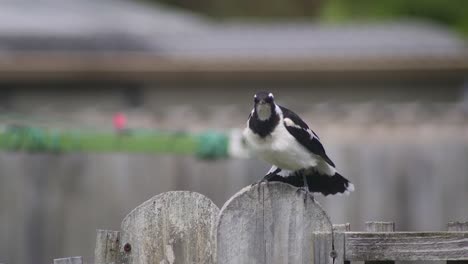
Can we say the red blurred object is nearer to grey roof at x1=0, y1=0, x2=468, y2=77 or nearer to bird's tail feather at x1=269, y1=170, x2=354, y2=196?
grey roof at x1=0, y1=0, x2=468, y2=77

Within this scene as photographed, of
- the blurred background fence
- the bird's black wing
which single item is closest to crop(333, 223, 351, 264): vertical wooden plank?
the bird's black wing

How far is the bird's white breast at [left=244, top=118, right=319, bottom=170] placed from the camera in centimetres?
524

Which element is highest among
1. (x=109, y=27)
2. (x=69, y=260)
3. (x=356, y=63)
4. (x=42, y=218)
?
(x=109, y=27)

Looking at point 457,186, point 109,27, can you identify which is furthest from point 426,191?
point 109,27

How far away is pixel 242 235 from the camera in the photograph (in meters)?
3.83

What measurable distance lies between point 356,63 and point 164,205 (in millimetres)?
11920

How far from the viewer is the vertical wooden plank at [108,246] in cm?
385

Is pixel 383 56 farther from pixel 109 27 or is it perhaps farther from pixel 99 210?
pixel 99 210

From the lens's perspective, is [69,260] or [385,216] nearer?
[69,260]

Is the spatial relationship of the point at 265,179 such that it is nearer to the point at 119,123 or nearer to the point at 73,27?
the point at 119,123

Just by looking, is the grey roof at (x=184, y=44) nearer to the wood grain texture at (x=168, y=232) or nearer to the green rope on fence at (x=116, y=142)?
the green rope on fence at (x=116, y=142)

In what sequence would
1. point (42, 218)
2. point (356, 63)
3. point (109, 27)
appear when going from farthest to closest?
point (109, 27)
point (356, 63)
point (42, 218)

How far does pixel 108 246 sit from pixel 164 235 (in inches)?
7.9

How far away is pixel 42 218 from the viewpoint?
10070 millimetres
